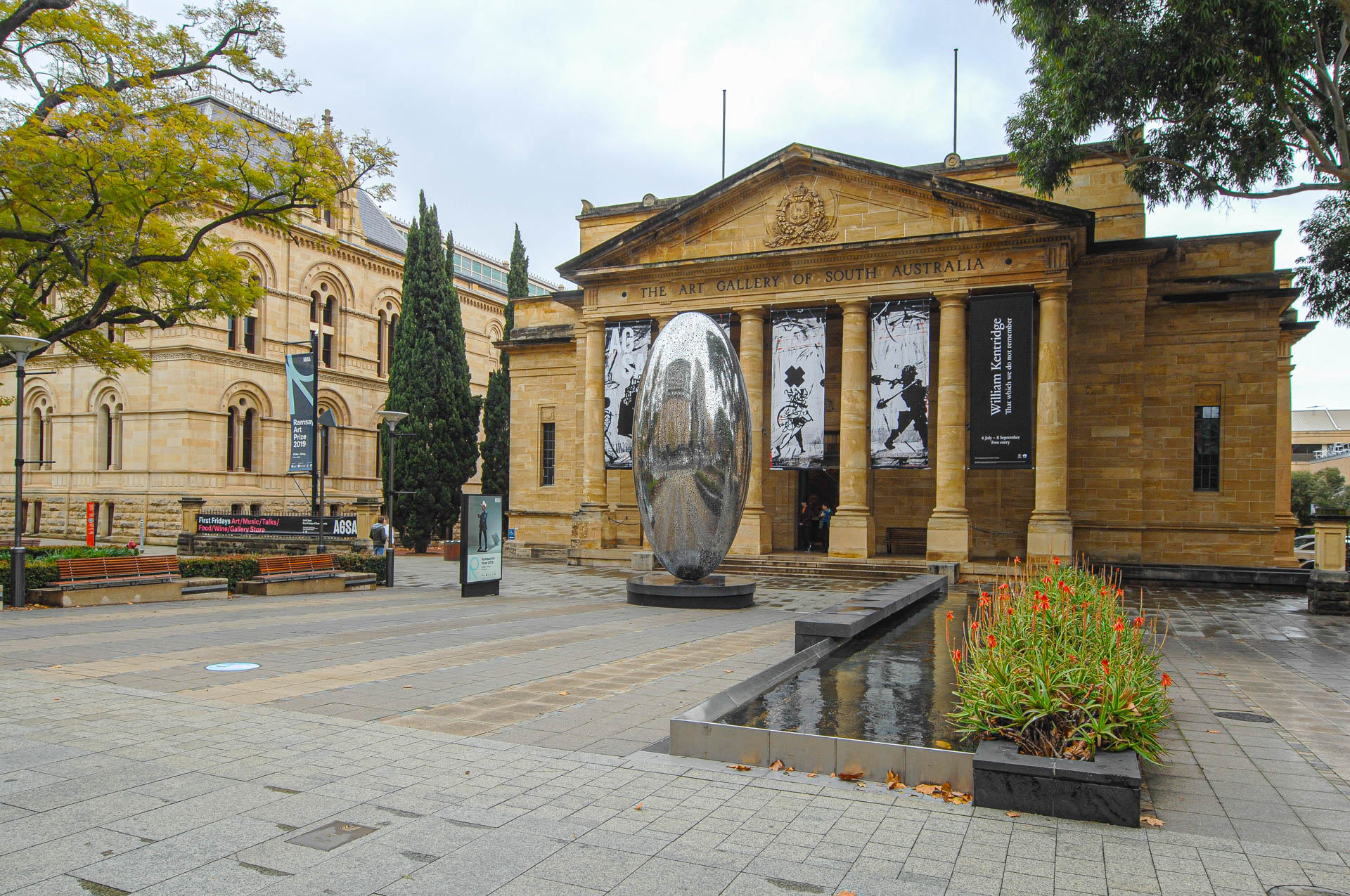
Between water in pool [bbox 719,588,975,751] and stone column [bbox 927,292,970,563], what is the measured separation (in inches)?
615

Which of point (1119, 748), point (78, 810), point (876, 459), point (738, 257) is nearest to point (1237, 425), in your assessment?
point (876, 459)

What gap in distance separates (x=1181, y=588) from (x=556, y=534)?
22.2 m

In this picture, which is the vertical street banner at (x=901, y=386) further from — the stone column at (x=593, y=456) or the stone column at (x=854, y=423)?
the stone column at (x=593, y=456)

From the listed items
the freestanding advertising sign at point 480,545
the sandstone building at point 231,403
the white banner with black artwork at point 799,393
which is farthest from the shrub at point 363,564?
the sandstone building at point 231,403

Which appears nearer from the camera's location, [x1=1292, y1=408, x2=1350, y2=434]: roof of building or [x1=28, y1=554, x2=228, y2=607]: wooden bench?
[x1=28, y1=554, x2=228, y2=607]: wooden bench

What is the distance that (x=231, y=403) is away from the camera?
40594 millimetres

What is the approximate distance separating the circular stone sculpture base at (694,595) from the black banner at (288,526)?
542 inches

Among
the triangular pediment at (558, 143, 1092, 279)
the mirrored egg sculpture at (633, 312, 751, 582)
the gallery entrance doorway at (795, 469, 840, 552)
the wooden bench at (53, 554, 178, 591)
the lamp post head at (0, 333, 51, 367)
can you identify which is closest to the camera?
the lamp post head at (0, 333, 51, 367)

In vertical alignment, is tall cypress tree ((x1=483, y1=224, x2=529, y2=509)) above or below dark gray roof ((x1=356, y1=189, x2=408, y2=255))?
below

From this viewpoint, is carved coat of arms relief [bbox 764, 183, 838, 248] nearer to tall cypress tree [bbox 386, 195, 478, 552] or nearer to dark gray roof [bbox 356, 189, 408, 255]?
tall cypress tree [bbox 386, 195, 478, 552]

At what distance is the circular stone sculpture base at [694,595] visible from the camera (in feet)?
57.0

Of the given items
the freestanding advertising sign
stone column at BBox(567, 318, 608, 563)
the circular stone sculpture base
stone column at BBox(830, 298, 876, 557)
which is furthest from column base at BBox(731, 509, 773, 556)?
the freestanding advertising sign

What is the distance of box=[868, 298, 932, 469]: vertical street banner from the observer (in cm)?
2645

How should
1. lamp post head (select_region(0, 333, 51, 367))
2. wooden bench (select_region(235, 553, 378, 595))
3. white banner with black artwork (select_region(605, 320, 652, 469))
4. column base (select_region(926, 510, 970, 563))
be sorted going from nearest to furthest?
1. lamp post head (select_region(0, 333, 51, 367))
2. wooden bench (select_region(235, 553, 378, 595))
3. column base (select_region(926, 510, 970, 563))
4. white banner with black artwork (select_region(605, 320, 652, 469))
